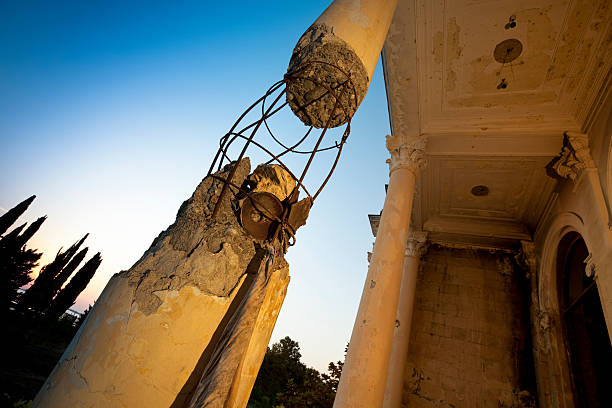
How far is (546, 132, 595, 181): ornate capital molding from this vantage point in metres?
5.02

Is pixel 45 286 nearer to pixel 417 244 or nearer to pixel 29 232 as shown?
pixel 29 232

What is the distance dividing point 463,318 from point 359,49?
7.77 metres

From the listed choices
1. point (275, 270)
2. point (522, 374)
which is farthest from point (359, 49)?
point (522, 374)

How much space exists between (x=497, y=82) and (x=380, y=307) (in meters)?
4.92

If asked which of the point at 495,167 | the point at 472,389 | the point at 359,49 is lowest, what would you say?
the point at 472,389

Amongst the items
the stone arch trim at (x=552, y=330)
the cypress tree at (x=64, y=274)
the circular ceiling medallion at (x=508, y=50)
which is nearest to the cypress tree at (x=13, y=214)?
the cypress tree at (x=64, y=274)

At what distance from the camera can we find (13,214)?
23.9 metres

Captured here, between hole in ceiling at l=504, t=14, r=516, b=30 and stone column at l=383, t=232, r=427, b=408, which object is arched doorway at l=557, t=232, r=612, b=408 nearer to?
stone column at l=383, t=232, r=427, b=408

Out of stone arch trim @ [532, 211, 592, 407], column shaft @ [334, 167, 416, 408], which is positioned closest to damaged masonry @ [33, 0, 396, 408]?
column shaft @ [334, 167, 416, 408]

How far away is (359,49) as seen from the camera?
2.27 m

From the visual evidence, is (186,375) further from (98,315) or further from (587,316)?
(587,316)

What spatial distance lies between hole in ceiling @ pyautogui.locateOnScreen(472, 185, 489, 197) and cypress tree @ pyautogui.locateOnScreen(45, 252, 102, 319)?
3038cm

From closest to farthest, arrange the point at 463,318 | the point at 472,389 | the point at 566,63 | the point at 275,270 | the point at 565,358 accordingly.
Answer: the point at 275,270 → the point at 566,63 → the point at 565,358 → the point at 472,389 → the point at 463,318

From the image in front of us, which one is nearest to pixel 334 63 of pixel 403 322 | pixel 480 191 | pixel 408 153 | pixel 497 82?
pixel 408 153
